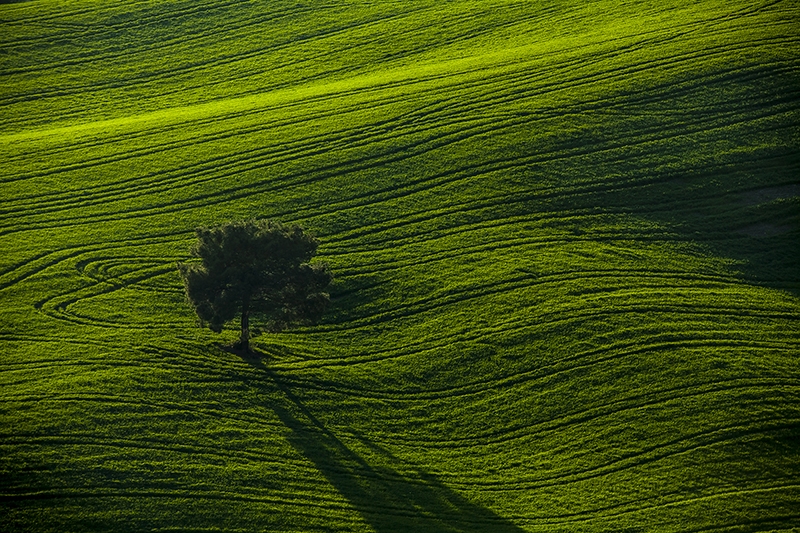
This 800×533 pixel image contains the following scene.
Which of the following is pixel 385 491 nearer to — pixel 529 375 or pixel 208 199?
pixel 529 375

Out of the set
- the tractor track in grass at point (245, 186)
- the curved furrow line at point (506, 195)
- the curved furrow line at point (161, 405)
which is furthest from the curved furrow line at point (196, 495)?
the tractor track in grass at point (245, 186)

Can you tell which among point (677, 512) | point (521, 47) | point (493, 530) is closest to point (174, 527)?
point (493, 530)

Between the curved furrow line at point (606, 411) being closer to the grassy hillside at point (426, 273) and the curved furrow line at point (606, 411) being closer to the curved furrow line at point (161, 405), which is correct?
the grassy hillside at point (426, 273)

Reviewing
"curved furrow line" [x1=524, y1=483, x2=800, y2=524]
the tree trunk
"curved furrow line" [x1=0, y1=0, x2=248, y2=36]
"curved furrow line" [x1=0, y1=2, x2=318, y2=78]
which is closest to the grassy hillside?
"curved furrow line" [x1=524, y1=483, x2=800, y2=524]

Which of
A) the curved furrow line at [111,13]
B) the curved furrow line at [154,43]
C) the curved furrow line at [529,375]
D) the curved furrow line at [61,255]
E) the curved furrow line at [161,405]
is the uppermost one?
the curved furrow line at [111,13]

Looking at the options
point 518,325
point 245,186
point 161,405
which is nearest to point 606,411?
point 518,325
